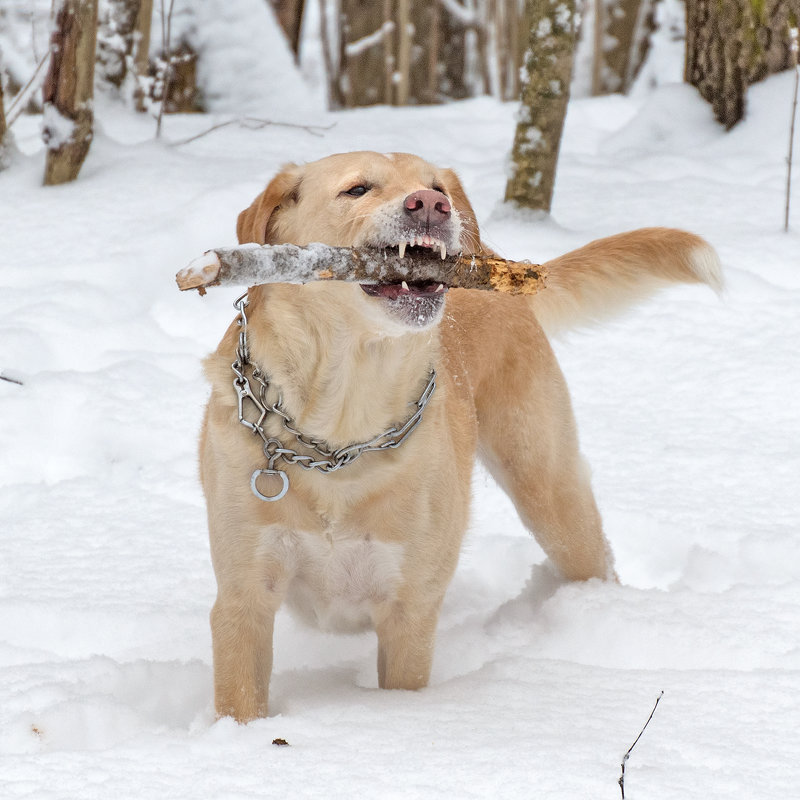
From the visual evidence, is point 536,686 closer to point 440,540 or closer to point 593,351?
point 440,540

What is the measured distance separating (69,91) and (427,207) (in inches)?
165

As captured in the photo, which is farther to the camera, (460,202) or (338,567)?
(460,202)

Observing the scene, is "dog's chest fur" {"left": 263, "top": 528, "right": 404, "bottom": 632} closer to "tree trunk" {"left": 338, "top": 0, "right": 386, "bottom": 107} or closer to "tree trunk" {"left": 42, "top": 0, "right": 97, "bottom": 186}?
"tree trunk" {"left": 42, "top": 0, "right": 97, "bottom": 186}

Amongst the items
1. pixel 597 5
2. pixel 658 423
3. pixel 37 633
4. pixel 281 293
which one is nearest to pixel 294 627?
pixel 37 633

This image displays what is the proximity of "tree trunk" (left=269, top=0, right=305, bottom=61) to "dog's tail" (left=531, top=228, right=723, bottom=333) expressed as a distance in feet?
27.0

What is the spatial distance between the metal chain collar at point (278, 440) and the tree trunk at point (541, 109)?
3.54 meters

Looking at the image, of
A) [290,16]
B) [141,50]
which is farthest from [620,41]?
[141,50]

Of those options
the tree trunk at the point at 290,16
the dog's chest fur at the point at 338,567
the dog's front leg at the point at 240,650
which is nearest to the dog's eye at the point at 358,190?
the dog's chest fur at the point at 338,567

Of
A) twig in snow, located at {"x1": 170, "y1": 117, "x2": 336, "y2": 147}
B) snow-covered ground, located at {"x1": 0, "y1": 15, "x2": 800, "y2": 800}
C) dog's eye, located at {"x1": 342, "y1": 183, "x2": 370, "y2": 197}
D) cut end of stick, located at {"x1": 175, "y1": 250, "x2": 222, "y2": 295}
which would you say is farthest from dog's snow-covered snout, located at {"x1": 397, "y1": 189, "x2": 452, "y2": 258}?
twig in snow, located at {"x1": 170, "y1": 117, "x2": 336, "y2": 147}

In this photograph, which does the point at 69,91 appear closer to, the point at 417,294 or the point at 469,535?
the point at 469,535

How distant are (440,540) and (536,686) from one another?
441 mm

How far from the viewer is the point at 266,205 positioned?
118 inches

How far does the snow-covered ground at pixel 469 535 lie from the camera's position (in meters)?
2.23

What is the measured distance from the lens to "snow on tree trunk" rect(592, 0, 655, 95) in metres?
14.8
